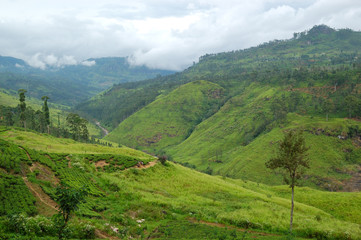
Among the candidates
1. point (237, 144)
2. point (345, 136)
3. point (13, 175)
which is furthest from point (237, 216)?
point (237, 144)

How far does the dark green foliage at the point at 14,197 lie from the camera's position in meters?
22.8

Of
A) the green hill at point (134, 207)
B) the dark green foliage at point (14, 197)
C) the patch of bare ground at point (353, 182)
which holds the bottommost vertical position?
the patch of bare ground at point (353, 182)

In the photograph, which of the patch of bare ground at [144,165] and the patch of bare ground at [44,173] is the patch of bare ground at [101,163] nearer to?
the patch of bare ground at [144,165]

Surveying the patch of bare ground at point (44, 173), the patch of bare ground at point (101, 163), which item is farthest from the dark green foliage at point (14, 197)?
the patch of bare ground at point (101, 163)

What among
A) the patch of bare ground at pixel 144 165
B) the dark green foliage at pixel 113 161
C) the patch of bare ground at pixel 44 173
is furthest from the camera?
the patch of bare ground at pixel 144 165

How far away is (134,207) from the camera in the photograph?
1326 inches

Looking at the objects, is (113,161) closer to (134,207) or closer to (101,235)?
(134,207)

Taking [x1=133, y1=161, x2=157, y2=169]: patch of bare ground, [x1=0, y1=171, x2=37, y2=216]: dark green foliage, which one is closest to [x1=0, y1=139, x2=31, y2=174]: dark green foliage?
Result: [x1=0, y1=171, x2=37, y2=216]: dark green foliage

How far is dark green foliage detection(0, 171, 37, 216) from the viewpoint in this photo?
74.6 feet

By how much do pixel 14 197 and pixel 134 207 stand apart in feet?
48.6

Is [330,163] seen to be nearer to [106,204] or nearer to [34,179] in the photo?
[106,204]

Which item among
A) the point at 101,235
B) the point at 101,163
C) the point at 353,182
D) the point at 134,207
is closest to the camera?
the point at 101,235

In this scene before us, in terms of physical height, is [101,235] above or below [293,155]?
below

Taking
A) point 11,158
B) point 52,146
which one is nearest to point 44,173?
point 11,158
